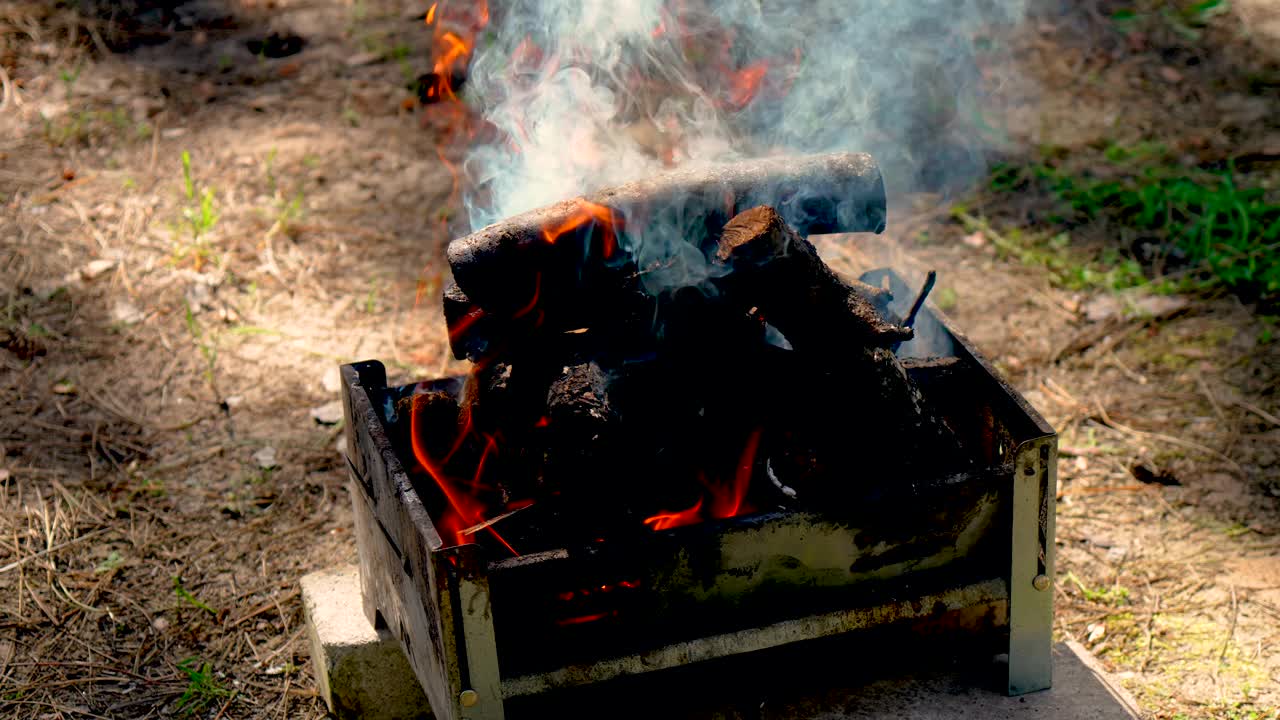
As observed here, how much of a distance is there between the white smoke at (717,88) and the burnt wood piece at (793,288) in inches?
36.5

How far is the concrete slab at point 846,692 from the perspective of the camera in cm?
278

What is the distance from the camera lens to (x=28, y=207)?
17.5ft

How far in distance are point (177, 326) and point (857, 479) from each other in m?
3.13

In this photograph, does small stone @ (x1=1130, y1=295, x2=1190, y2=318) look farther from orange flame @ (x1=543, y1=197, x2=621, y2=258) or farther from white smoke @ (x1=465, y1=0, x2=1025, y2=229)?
orange flame @ (x1=543, y1=197, x2=621, y2=258)

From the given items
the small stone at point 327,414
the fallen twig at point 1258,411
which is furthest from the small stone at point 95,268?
the fallen twig at point 1258,411

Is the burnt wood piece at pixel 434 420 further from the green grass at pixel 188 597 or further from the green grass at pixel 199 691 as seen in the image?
the green grass at pixel 188 597

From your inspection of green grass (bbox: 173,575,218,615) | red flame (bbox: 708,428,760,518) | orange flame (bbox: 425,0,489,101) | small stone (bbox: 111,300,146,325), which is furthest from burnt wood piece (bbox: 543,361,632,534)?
orange flame (bbox: 425,0,489,101)

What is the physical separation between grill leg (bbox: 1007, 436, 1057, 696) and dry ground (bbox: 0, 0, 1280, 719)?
21.4 inches

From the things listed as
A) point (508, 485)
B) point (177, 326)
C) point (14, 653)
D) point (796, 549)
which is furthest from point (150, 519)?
point (796, 549)

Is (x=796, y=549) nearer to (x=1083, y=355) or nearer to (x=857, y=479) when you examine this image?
(x=857, y=479)

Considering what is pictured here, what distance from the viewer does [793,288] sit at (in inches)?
102

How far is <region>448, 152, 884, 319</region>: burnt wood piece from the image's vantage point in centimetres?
260

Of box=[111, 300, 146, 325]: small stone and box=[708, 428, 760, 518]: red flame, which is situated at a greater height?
box=[708, 428, 760, 518]: red flame

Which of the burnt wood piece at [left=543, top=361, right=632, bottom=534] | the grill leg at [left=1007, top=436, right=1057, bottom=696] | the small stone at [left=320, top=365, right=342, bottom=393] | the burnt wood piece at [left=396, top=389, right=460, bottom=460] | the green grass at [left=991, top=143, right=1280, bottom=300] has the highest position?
the burnt wood piece at [left=543, top=361, right=632, bottom=534]
